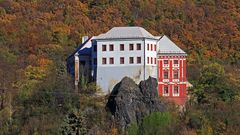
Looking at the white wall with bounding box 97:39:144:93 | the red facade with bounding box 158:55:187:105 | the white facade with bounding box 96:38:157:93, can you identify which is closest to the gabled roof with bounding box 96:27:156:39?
the white facade with bounding box 96:38:157:93

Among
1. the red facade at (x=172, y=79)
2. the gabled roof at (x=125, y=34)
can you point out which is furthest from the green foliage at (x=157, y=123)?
the gabled roof at (x=125, y=34)

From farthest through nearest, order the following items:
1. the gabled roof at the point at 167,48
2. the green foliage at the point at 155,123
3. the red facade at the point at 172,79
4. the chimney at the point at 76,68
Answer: the gabled roof at the point at 167,48 → the chimney at the point at 76,68 → the red facade at the point at 172,79 → the green foliage at the point at 155,123

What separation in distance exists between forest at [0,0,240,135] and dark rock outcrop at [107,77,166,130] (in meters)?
0.71

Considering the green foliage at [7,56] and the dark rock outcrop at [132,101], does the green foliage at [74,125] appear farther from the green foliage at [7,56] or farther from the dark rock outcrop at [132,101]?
the green foliage at [7,56]

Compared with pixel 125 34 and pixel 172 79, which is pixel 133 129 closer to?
pixel 172 79

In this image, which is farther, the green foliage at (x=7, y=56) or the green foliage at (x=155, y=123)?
the green foliage at (x=7, y=56)

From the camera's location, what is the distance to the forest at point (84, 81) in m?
75.3

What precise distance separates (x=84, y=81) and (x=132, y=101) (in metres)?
4.13

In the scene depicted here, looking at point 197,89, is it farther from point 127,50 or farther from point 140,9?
point 140,9

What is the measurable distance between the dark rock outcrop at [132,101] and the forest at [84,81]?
0.71 m

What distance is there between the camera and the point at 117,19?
134 meters

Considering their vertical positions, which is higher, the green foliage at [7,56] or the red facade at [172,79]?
the green foliage at [7,56]

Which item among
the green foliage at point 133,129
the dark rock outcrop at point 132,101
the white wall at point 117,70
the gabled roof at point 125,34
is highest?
the gabled roof at point 125,34

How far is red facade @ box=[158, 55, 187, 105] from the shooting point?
254 feet
